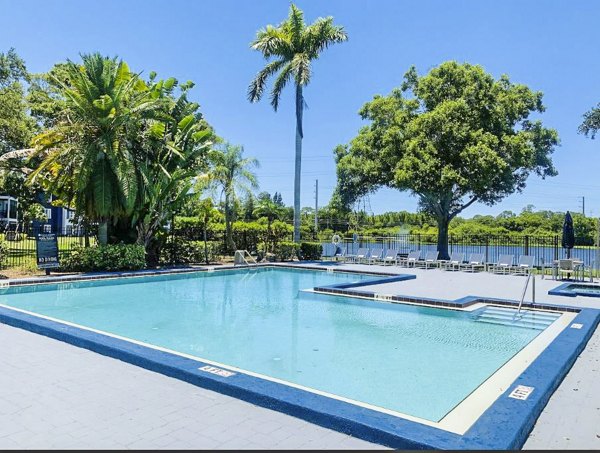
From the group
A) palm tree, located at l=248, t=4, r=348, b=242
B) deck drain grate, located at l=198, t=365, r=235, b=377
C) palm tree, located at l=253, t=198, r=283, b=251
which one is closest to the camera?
deck drain grate, located at l=198, t=365, r=235, b=377

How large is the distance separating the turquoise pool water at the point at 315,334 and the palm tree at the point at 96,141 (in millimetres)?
3326

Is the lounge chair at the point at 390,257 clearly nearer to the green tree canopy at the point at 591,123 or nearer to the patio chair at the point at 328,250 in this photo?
the patio chair at the point at 328,250

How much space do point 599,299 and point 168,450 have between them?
40.3 ft

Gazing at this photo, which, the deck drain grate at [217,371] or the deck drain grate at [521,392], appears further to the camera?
the deck drain grate at [217,371]

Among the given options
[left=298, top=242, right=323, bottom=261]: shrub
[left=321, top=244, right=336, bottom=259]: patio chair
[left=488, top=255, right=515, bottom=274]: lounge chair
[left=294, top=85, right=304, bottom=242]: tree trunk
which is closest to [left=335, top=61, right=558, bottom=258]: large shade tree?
[left=294, top=85, right=304, bottom=242]: tree trunk

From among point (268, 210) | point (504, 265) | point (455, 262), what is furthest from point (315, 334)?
point (268, 210)

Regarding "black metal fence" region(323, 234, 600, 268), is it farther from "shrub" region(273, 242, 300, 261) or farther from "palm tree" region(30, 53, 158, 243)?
"palm tree" region(30, 53, 158, 243)

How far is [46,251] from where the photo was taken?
1511 cm

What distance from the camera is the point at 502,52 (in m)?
21.8

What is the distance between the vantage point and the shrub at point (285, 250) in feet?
76.2

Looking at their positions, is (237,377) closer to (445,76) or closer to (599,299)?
(599,299)

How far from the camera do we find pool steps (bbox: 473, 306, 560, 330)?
9.07 m

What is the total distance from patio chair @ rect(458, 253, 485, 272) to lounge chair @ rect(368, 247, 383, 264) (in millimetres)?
Answer: 3940

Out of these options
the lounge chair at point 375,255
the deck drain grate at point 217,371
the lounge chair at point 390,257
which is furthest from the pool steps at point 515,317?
the lounge chair at point 375,255
